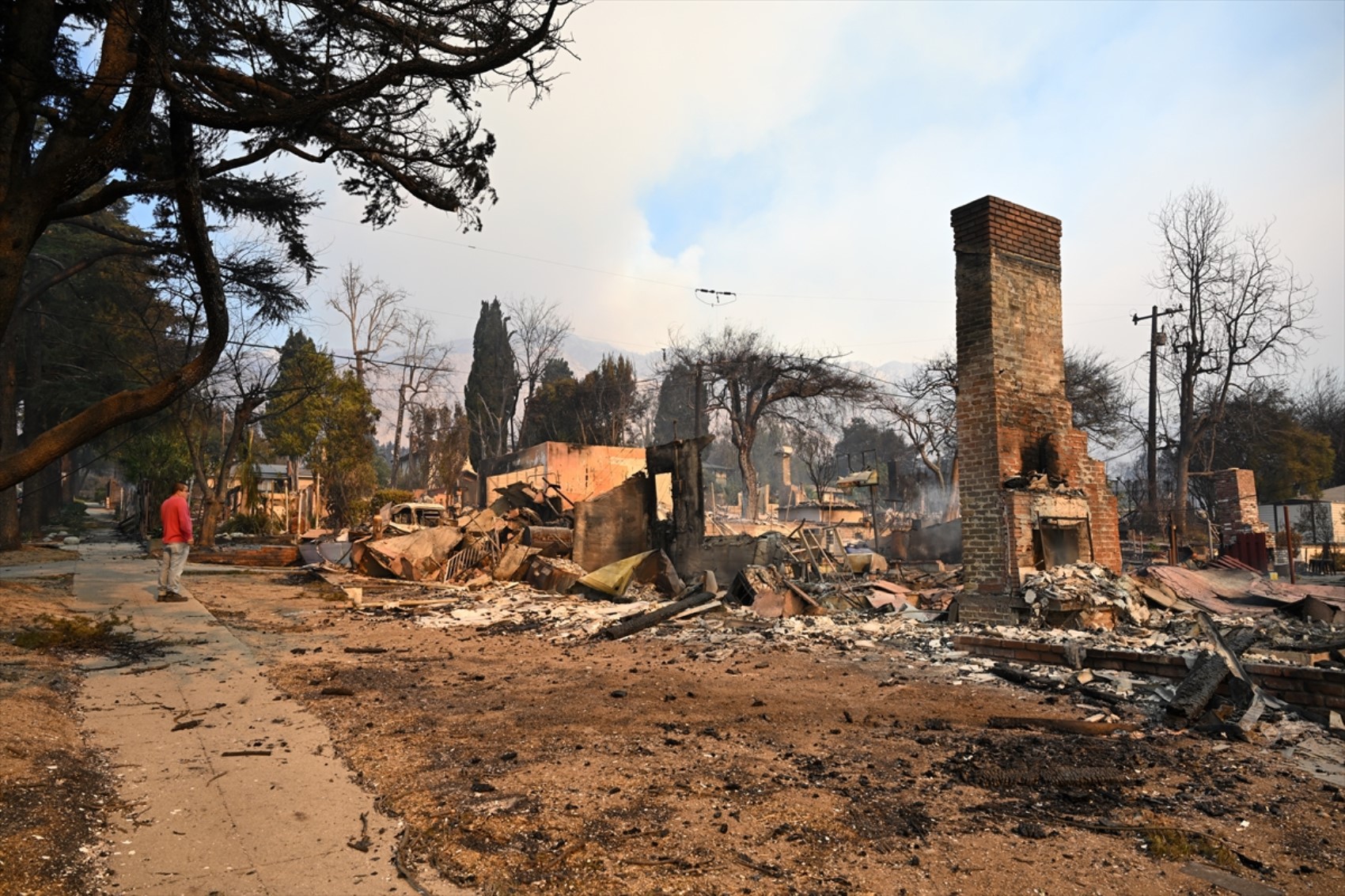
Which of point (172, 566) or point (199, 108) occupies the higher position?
point (199, 108)

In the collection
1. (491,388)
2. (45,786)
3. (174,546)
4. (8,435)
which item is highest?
(491,388)

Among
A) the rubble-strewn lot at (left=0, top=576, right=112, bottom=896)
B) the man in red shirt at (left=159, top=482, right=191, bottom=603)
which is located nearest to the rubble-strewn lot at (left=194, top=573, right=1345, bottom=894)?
the rubble-strewn lot at (left=0, top=576, right=112, bottom=896)

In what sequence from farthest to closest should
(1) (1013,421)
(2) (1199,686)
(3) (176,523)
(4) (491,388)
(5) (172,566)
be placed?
1. (4) (491,388)
2. (1) (1013,421)
3. (3) (176,523)
4. (5) (172,566)
5. (2) (1199,686)

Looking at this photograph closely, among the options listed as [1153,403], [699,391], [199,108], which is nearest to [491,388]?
[699,391]

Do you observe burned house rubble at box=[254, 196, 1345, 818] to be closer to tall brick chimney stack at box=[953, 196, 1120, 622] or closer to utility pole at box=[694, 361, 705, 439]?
tall brick chimney stack at box=[953, 196, 1120, 622]

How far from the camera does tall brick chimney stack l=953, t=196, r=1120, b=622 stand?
34.2 ft

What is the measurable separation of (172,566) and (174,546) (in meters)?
0.27

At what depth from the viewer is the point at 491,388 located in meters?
45.7

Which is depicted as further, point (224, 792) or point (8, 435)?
point (8, 435)

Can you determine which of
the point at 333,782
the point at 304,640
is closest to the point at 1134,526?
the point at 304,640

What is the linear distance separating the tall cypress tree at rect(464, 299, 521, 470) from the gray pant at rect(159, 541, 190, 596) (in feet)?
108

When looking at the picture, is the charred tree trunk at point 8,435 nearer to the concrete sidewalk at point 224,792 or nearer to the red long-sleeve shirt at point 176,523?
the red long-sleeve shirt at point 176,523

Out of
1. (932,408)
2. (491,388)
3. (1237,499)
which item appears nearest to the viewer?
(1237,499)

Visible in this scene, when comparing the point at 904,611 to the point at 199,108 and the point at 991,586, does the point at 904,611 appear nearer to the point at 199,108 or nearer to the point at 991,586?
the point at 991,586
